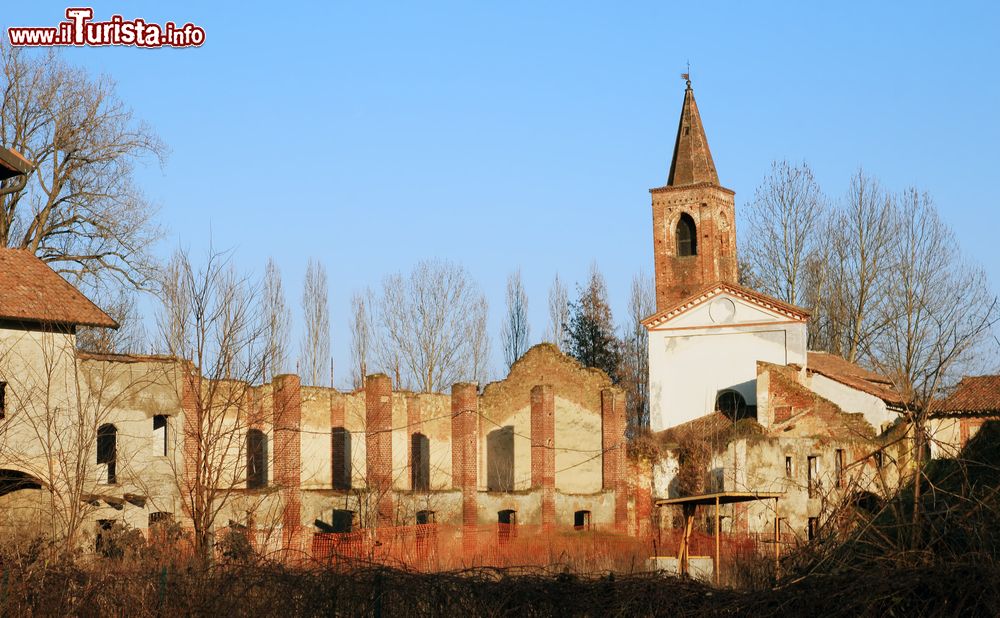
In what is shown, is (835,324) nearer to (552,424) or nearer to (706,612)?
(552,424)

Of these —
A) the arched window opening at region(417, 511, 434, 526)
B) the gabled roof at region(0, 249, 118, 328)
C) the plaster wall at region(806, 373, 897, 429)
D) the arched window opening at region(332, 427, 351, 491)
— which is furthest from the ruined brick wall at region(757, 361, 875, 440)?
the gabled roof at region(0, 249, 118, 328)

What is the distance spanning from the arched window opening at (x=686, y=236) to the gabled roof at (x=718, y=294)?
3246 mm

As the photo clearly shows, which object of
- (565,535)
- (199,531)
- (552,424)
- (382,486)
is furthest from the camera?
(552,424)

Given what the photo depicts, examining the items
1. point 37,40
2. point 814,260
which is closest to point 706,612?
point 37,40

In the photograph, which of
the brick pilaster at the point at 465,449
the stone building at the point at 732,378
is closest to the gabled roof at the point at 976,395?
the stone building at the point at 732,378

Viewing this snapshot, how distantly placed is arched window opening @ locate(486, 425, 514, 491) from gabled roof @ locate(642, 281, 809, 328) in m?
8.13

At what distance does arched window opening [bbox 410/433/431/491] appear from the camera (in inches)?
1405

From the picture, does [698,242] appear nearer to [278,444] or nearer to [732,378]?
[732,378]

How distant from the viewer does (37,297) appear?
75.4ft

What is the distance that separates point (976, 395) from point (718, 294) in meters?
9.81

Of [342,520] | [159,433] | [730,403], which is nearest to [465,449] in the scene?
[342,520]

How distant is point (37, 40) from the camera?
2458 centimetres

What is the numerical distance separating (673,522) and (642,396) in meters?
20.5

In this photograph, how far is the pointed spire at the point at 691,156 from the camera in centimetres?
4638
